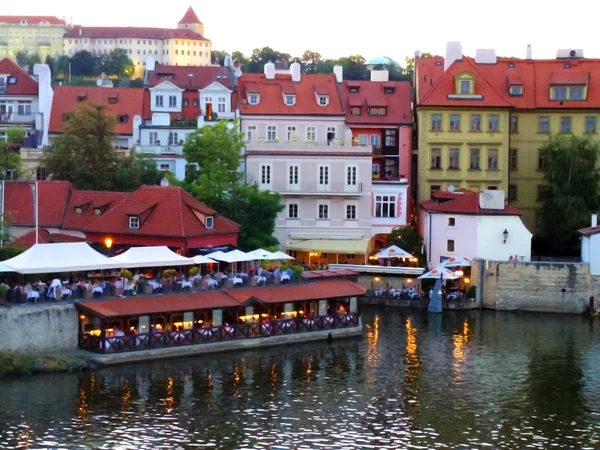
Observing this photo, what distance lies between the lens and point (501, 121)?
7325 cm

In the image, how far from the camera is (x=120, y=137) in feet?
248

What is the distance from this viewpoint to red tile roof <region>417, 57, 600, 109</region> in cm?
7338

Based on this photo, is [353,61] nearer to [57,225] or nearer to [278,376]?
[57,225]

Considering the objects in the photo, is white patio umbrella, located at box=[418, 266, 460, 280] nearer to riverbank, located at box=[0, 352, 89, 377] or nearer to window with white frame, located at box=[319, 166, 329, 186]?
window with white frame, located at box=[319, 166, 329, 186]

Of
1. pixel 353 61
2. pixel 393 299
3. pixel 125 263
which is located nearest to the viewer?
pixel 125 263

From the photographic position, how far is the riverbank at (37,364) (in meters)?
43.6

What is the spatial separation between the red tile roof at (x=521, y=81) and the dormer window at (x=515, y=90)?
0.61 ft

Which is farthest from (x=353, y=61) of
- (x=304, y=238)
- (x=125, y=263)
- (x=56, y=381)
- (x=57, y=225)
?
Answer: (x=56, y=381)

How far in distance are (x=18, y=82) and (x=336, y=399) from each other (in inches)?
1880

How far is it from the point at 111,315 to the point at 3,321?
154 inches

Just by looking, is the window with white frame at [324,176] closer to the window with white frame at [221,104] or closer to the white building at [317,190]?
the white building at [317,190]

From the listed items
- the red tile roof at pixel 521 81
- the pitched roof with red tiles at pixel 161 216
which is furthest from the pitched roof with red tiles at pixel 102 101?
the red tile roof at pixel 521 81

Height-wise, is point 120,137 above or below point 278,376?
above

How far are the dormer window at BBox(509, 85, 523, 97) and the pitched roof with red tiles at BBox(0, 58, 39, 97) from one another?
101 ft
